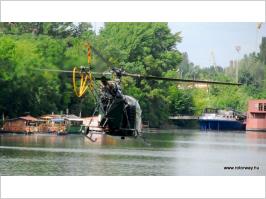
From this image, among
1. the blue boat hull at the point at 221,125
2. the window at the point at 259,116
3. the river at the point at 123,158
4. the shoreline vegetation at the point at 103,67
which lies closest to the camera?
the river at the point at 123,158

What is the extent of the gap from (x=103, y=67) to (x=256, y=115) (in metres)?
41.1

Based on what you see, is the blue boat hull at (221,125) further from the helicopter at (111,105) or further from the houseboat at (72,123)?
the helicopter at (111,105)

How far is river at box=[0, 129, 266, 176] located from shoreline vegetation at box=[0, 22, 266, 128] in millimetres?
1981

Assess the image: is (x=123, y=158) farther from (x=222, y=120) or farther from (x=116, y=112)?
(x=222, y=120)

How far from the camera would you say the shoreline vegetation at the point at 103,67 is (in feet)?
139

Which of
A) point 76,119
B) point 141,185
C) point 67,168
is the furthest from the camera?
point 76,119

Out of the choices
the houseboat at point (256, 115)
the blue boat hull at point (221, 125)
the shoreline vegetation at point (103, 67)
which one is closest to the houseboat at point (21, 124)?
the shoreline vegetation at point (103, 67)

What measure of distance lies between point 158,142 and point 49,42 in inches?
249

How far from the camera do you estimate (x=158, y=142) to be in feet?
157

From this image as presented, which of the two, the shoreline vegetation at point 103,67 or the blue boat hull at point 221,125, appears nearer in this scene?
the shoreline vegetation at point 103,67

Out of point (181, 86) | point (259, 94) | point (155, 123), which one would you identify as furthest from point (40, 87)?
point (181, 86)

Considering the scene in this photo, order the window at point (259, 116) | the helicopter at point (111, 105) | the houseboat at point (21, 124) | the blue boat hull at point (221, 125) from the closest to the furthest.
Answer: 1. the helicopter at point (111, 105)
2. the houseboat at point (21, 124)
3. the window at point (259, 116)
4. the blue boat hull at point (221, 125)

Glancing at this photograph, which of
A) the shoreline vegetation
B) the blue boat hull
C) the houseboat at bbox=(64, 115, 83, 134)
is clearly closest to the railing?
the shoreline vegetation
